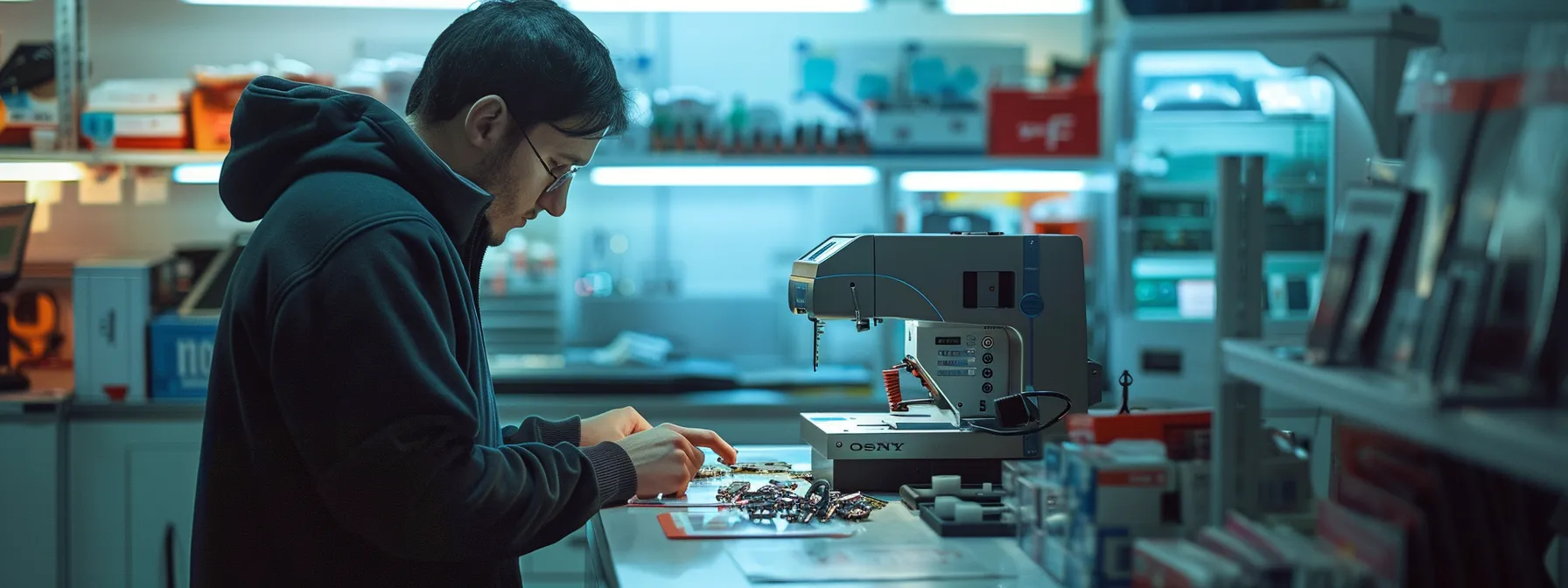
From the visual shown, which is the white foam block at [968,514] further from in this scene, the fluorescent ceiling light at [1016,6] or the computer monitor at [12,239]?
the computer monitor at [12,239]

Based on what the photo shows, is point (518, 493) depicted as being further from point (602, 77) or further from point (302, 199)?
point (602, 77)

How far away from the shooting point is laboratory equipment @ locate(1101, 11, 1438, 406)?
379cm

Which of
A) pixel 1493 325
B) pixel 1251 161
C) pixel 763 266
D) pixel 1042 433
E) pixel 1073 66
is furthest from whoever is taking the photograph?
pixel 763 266

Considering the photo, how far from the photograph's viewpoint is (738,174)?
403 cm

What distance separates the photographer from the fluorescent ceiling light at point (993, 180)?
13.3ft

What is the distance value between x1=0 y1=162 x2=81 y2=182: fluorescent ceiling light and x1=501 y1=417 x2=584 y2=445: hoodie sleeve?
264 centimetres

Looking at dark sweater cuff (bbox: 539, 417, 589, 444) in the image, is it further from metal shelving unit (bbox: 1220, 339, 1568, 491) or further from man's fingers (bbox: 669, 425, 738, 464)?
metal shelving unit (bbox: 1220, 339, 1568, 491)

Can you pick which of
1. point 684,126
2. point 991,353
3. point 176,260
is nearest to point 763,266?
point 684,126

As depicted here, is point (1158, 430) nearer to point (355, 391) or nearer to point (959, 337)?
point (959, 337)

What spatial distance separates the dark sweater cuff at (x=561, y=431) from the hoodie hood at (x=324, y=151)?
48 cm

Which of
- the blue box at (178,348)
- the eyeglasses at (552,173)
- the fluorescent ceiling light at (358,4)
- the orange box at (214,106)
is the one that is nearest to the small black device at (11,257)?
the blue box at (178,348)

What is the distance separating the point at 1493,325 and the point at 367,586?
1.23 meters

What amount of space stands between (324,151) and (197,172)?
2.75m

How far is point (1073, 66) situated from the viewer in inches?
165
